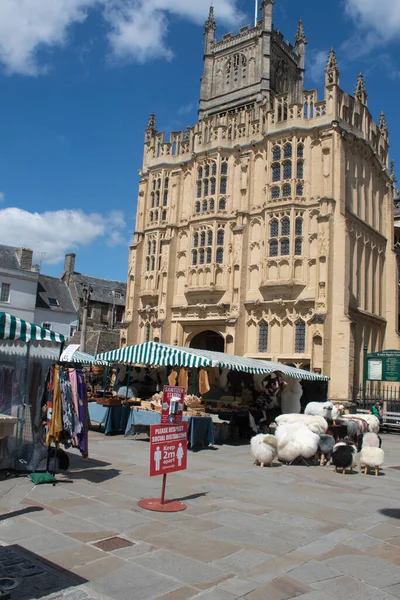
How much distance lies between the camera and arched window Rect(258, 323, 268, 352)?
3060 centimetres

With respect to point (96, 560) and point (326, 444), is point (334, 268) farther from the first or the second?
point (96, 560)

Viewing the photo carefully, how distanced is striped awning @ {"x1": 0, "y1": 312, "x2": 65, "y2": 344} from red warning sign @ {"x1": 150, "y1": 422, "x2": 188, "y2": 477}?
3.08m

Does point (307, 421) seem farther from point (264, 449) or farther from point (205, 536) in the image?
point (205, 536)

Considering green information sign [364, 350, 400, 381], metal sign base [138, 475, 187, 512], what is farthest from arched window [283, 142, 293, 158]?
metal sign base [138, 475, 187, 512]

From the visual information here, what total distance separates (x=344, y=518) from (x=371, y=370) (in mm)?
19098

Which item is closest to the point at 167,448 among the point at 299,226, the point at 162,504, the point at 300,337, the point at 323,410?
the point at 162,504

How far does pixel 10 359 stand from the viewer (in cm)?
991

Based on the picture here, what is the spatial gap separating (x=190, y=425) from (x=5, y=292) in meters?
33.8

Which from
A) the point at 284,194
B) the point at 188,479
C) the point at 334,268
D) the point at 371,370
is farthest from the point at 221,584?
the point at 284,194

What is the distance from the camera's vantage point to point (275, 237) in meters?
30.8

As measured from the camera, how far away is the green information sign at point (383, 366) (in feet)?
82.2

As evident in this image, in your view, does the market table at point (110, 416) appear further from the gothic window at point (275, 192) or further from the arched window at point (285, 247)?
the gothic window at point (275, 192)

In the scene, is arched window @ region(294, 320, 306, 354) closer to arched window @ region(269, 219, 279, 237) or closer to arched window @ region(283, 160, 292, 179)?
arched window @ region(269, 219, 279, 237)

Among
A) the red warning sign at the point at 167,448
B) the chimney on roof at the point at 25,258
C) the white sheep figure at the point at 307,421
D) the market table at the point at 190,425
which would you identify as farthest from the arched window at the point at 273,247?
the chimney on roof at the point at 25,258
